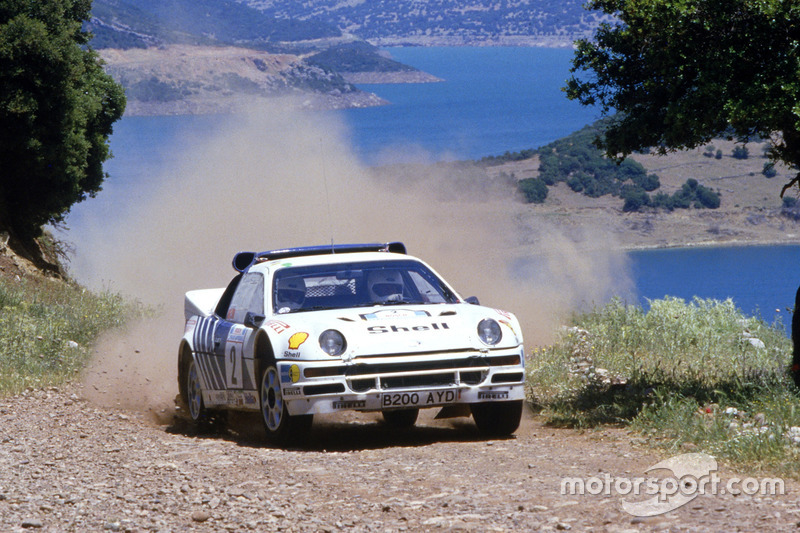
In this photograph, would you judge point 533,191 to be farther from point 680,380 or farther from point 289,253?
point 289,253

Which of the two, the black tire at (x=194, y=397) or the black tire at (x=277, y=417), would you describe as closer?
the black tire at (x=277, y=417)

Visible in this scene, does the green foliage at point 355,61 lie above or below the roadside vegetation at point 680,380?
above

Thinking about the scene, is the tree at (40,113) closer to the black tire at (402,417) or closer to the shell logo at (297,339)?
the black tire at (402,417)

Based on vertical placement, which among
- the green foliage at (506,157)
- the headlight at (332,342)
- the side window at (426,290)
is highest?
the side window at (426,290)

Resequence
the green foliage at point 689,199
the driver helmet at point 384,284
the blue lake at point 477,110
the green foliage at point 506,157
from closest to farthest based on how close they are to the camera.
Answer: the driver helmet at point 384,284, the green foliage at point 689,199, the green foliage at point 506,157, the blue lake at point 477,110

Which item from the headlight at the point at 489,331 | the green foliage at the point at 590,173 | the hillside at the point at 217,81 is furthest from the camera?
the hillside at the point at 217,81

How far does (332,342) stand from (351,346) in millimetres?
159

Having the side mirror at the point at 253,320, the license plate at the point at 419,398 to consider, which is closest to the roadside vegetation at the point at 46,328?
the side mirror at the point at 253,320

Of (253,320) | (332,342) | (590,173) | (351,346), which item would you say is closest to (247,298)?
(253,320)

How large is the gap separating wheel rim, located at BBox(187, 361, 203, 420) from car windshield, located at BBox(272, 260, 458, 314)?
4.92 feet

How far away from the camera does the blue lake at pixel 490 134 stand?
31.3 metres

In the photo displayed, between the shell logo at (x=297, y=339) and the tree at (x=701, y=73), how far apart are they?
379cm

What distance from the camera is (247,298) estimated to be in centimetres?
945

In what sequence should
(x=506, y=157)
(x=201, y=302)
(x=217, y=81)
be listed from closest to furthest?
(x=201, y=302) → (x=506, y=157) → (x=217, y=81)
